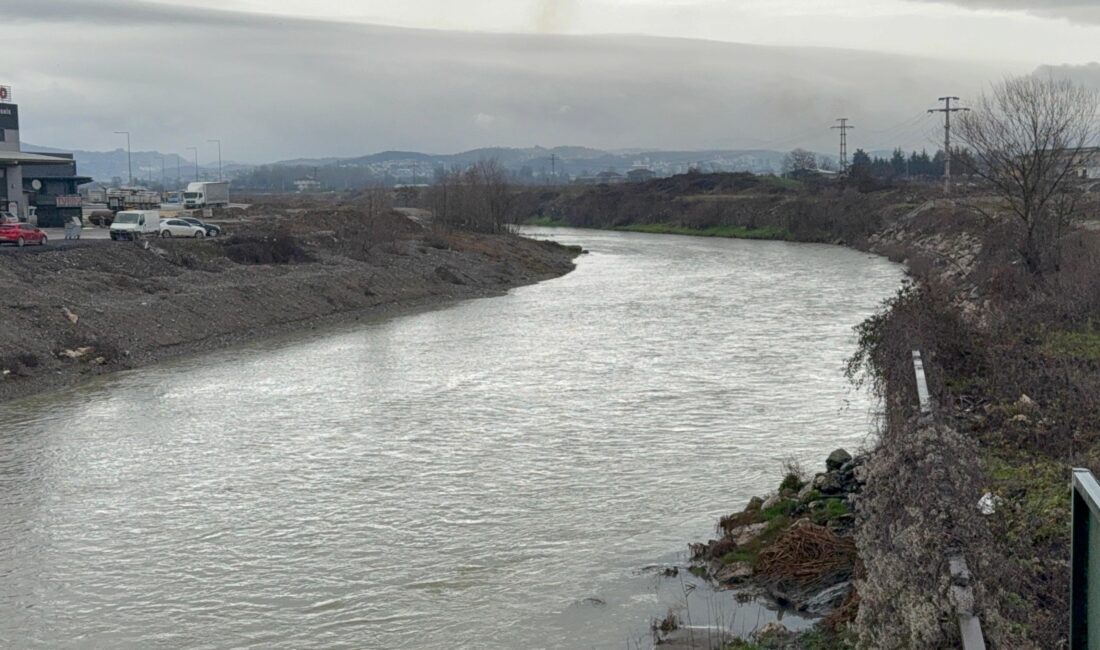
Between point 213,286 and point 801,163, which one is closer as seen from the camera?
point 213,286

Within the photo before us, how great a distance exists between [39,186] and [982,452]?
210 feet

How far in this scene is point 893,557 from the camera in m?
7.84

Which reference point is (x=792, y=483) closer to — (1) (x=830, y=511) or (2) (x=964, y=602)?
(1) (x=830, y=511)

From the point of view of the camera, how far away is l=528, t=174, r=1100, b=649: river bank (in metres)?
7.67

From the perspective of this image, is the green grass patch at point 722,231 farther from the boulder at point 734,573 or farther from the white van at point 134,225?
the boulder at point 734,573

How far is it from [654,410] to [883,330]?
492 cm

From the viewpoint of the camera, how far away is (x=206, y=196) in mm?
87312

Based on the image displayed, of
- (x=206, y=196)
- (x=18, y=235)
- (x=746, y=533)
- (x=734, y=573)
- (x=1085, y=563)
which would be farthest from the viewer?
(x=206, y=196)

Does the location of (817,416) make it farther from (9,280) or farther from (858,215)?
(858,215)

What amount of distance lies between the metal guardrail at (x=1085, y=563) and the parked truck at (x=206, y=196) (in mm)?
83659

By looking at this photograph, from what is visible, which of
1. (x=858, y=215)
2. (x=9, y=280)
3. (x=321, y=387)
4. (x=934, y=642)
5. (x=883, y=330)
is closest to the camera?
(x=934, y=642)

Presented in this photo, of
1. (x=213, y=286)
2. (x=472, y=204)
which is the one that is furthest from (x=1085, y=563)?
(x=472, y=204)

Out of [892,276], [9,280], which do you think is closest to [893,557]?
[9,280]

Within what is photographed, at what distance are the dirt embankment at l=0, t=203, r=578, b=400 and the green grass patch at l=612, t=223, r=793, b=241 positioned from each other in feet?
114
